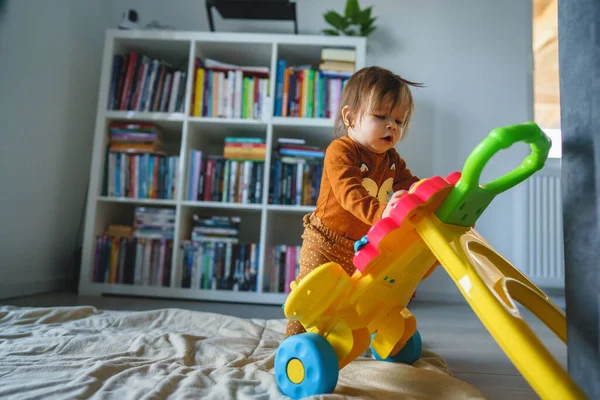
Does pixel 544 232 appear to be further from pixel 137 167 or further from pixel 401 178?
pixel 137 167

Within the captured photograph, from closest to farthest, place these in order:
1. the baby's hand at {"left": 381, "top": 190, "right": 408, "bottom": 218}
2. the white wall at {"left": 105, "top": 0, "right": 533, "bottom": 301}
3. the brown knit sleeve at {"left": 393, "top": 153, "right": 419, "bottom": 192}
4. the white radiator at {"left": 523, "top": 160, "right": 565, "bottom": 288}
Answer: the baby's hand at {"left": 381, "top": 190, "right": 408, "bottom": 218}
the brown knit sleeve at {"left": 393, "top": 153, "right": 419, "bottom": 192}
the white radiator at {"left": 523, "top": 160, "right": 565, "bottom": 288}
the white wall at {"left": 105, "top": 0, "right": 533, "bottom": 301}

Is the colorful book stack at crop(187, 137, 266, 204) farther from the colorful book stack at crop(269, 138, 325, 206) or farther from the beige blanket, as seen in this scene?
the beige blanket

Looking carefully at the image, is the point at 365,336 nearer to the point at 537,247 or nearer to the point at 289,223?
the point at 289,223

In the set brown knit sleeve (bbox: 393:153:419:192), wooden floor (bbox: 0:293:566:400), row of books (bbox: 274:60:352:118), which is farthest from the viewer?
row of books (bbox: 274:60:352:118)

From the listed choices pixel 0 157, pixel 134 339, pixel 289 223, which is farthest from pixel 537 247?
pixel 0 157

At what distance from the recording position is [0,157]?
171 centimetres

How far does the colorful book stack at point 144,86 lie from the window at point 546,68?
2.11 meters

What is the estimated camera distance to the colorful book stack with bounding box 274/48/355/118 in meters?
2.14

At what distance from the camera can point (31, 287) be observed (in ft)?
6.24

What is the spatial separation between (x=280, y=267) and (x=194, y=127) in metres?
0.86

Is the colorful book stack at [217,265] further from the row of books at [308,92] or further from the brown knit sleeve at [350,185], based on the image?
the brown knit sleeve at [350,185]

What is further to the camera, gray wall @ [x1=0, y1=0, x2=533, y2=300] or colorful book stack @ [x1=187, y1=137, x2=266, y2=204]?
gray wall @ [x1=0, y1=0, x2=533, y2=300]

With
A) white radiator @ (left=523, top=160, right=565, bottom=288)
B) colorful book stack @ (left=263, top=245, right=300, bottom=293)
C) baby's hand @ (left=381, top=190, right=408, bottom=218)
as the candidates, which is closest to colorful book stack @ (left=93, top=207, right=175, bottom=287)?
colorful book stack @ (left=263, top=245, right=300, bottom=293)

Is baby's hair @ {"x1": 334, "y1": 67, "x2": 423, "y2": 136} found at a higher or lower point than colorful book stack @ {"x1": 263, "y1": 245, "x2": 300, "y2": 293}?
higher
